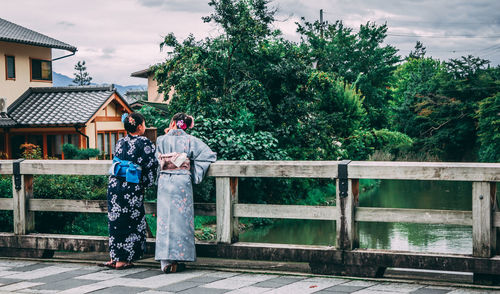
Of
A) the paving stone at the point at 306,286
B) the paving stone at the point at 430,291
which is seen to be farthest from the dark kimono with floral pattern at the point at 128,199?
the paving stone at the point at 430,291

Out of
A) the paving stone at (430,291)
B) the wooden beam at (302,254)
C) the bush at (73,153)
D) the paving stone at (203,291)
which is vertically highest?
the bush at (73,153)

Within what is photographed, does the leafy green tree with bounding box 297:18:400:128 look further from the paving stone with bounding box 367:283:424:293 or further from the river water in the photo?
the paving stone with bounding box 367:283:424:293

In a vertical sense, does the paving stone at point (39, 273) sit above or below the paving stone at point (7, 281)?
below

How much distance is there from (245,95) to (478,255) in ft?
45.2

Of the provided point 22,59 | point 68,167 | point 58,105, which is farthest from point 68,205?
point 22,59

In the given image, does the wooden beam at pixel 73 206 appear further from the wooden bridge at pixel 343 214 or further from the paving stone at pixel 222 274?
the paving stone at pixel 222 274

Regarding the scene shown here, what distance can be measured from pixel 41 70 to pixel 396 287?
25131 millimetres

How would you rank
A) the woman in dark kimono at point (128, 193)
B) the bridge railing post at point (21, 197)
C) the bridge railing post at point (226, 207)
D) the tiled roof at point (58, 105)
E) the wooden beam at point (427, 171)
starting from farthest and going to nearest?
the tiled roof at point (58, 105) → the bridge railing post at point (21, 197) → the woman in dark kimono at point (128, 193) → the bridge railing post at point (226, 207) → the wooden beam at point (427, 171)

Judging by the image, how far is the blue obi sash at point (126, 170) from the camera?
5.68 metres

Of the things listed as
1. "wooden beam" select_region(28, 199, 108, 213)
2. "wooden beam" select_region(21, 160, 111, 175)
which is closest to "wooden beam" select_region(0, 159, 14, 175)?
"wooden beam" select_region(21, 160, 111, 175)

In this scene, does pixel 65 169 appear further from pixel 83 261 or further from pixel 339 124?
pixel 339 124

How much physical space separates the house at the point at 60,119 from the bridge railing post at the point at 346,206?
1877cm

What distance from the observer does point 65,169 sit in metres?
6.18

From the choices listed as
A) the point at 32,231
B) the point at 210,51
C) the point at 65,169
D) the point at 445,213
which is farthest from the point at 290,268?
the point at 210,51
